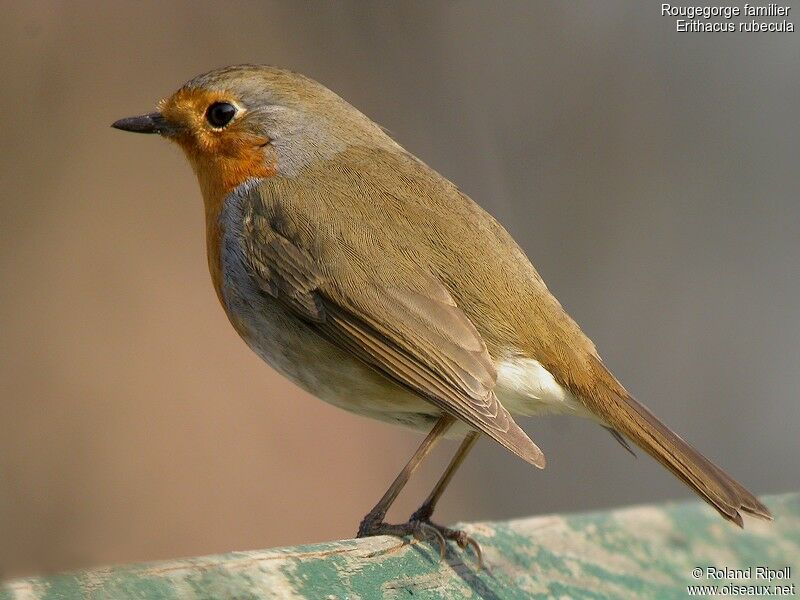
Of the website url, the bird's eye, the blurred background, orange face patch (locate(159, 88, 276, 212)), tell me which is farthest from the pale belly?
the blurred background

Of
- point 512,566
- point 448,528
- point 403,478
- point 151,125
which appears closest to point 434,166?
point 151,125

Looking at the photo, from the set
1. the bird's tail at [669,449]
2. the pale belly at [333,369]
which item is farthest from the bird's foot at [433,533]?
the bird's tail at [669,449]

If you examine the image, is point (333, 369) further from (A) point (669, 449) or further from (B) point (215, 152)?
(A) point (669, 449)

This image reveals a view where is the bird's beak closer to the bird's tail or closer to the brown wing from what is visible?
the brown wing

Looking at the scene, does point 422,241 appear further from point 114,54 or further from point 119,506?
point 114,54

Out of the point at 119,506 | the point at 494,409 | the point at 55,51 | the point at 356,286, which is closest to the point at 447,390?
the point at 494,409

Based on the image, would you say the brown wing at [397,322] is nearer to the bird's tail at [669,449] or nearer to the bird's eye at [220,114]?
the bird's tail at [669,449]
